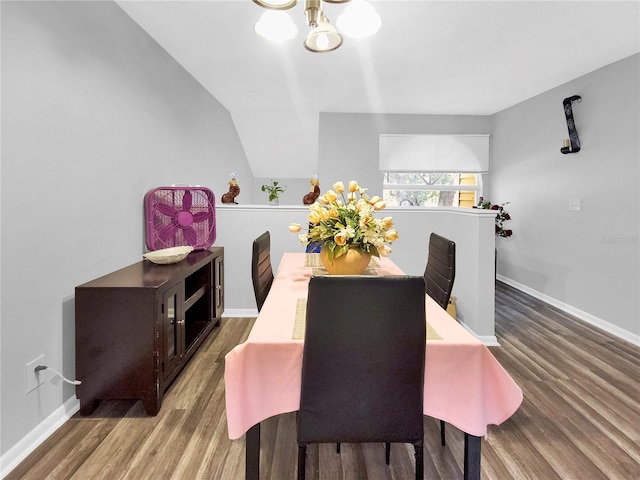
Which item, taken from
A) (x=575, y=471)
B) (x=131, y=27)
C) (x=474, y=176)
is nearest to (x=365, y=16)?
(x=131, y=27)

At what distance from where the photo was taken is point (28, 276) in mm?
1687

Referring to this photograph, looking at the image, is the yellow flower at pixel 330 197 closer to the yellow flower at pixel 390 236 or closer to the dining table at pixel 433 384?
the yellow flower at pixel 390 236

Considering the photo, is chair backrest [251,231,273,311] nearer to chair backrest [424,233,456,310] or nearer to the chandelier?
chair backrest [424,233,456,310]

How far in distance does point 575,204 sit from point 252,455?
4.00 meters

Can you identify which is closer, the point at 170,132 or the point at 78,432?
the point at 78,432

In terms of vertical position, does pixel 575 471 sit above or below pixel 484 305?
below

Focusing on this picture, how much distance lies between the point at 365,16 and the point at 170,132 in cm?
221

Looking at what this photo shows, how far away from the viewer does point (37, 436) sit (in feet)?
5.66

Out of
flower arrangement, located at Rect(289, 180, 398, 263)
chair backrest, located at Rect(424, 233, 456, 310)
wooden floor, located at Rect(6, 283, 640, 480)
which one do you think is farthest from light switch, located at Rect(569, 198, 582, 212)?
flower arrangement, located at Rect(289, 180, 398, 263)

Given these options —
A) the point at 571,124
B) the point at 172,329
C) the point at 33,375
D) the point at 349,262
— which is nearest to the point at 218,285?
the point at 172,329

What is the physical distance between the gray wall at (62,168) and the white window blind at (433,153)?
3.34m

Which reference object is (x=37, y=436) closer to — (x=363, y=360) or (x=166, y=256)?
(x=166, y=256)

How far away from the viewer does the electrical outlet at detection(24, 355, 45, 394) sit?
1.69m

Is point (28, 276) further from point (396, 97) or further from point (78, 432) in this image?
point (396, 97)
